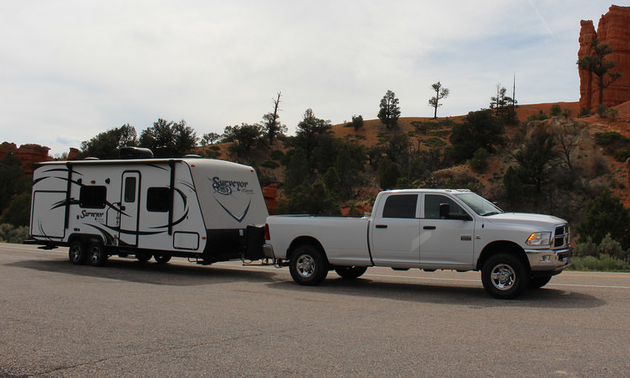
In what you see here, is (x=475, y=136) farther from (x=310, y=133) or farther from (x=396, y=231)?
(x=396, y=231)

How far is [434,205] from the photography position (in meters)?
11.1

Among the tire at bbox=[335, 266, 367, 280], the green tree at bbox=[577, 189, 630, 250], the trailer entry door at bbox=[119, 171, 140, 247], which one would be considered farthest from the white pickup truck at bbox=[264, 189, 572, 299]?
the green tree at bbox=[577, 189, 630, 250]

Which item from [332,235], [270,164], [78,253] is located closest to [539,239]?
[332,235]

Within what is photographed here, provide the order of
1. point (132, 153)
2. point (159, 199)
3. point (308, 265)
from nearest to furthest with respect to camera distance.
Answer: point (308, 265) → point (159, 199) → point (132, 153)

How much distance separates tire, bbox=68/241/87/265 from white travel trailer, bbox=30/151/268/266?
3 centimetres

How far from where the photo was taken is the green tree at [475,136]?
203 ft

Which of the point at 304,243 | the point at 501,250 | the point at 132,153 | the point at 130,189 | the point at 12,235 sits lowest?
the point at 12,235

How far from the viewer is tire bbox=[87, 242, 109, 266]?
51.9ft

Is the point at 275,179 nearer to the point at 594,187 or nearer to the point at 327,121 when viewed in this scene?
the point at 327,121

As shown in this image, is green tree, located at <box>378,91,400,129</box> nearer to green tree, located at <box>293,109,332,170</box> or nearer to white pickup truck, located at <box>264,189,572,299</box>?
green tree, located at <box>293,109,332,170</box>

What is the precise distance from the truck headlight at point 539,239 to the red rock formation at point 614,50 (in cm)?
9544

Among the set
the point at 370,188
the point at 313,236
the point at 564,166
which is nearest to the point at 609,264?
the point at 313,236

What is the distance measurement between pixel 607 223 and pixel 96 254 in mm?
26286

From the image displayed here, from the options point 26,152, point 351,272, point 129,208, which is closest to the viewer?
point 351,272
